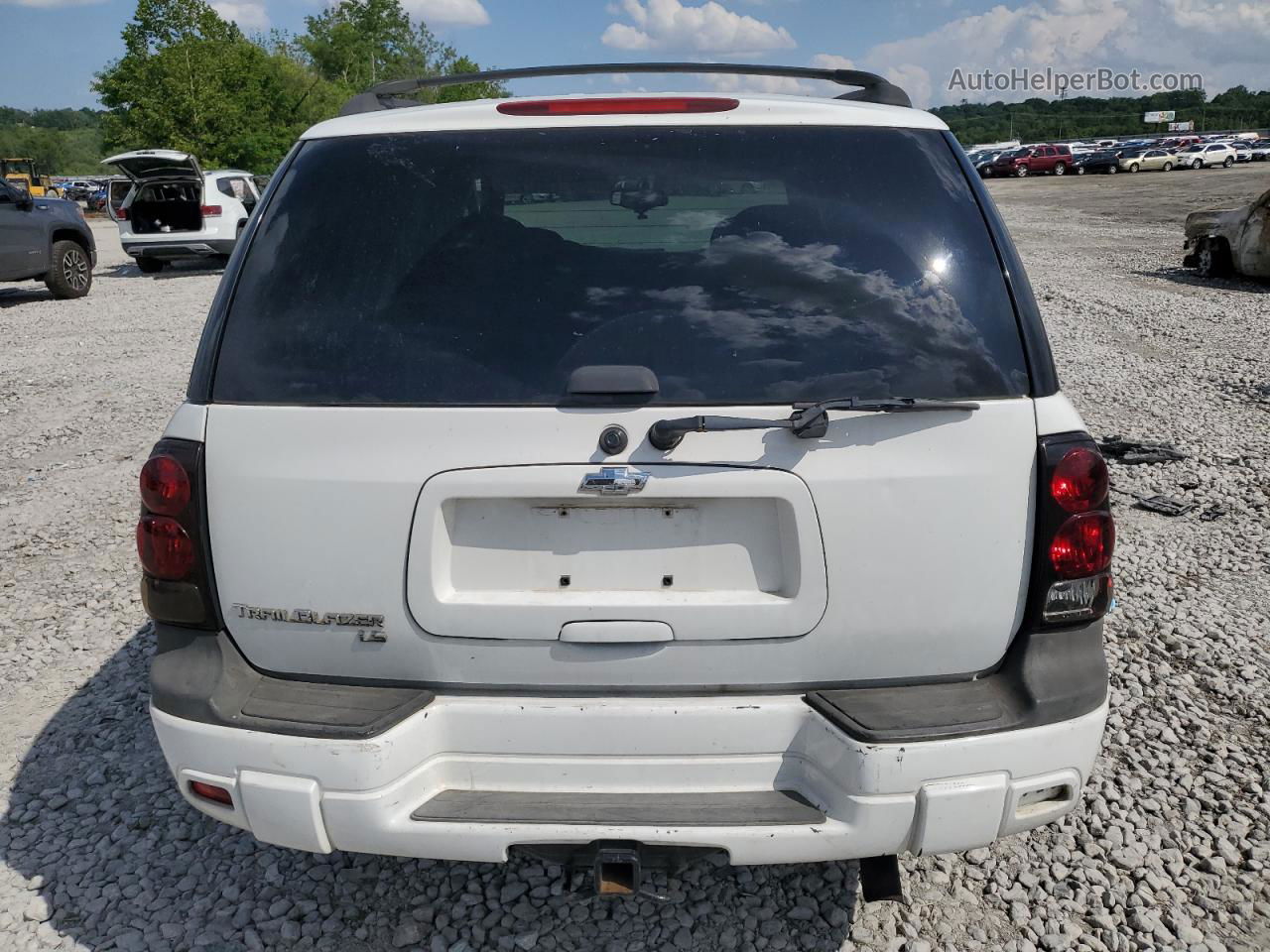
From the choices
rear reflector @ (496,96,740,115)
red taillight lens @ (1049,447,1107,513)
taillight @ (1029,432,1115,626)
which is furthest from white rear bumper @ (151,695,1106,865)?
rear reflector @ (496,96,740,115)

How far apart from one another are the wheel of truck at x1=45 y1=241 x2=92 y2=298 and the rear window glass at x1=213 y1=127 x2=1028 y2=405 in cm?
1513

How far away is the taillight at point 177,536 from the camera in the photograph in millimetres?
2123

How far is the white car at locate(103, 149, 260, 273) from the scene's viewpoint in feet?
57.9

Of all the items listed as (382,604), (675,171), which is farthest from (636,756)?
(675,171)

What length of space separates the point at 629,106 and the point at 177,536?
1413mm

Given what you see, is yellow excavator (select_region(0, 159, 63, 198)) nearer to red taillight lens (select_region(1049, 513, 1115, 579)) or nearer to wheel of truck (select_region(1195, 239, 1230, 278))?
wheel of truck (select_region(1195, 239, 1230, 278))

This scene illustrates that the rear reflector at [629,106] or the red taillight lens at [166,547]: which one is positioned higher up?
the rear reflector at [629,106]

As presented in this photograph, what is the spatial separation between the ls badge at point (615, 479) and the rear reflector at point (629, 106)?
0.90 meters

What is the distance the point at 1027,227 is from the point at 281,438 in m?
26.3

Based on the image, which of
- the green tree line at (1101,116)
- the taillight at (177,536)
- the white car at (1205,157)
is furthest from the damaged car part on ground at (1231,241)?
the green tree line at (1101,116)

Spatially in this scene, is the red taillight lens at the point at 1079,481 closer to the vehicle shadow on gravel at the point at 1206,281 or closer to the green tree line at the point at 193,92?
the vehicle shadow on gravel at the point at 1206,281

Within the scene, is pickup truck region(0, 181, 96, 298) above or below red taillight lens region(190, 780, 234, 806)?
above

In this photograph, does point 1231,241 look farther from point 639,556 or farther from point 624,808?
point 624,808

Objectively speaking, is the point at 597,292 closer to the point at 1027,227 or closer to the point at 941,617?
the point at 941,617
